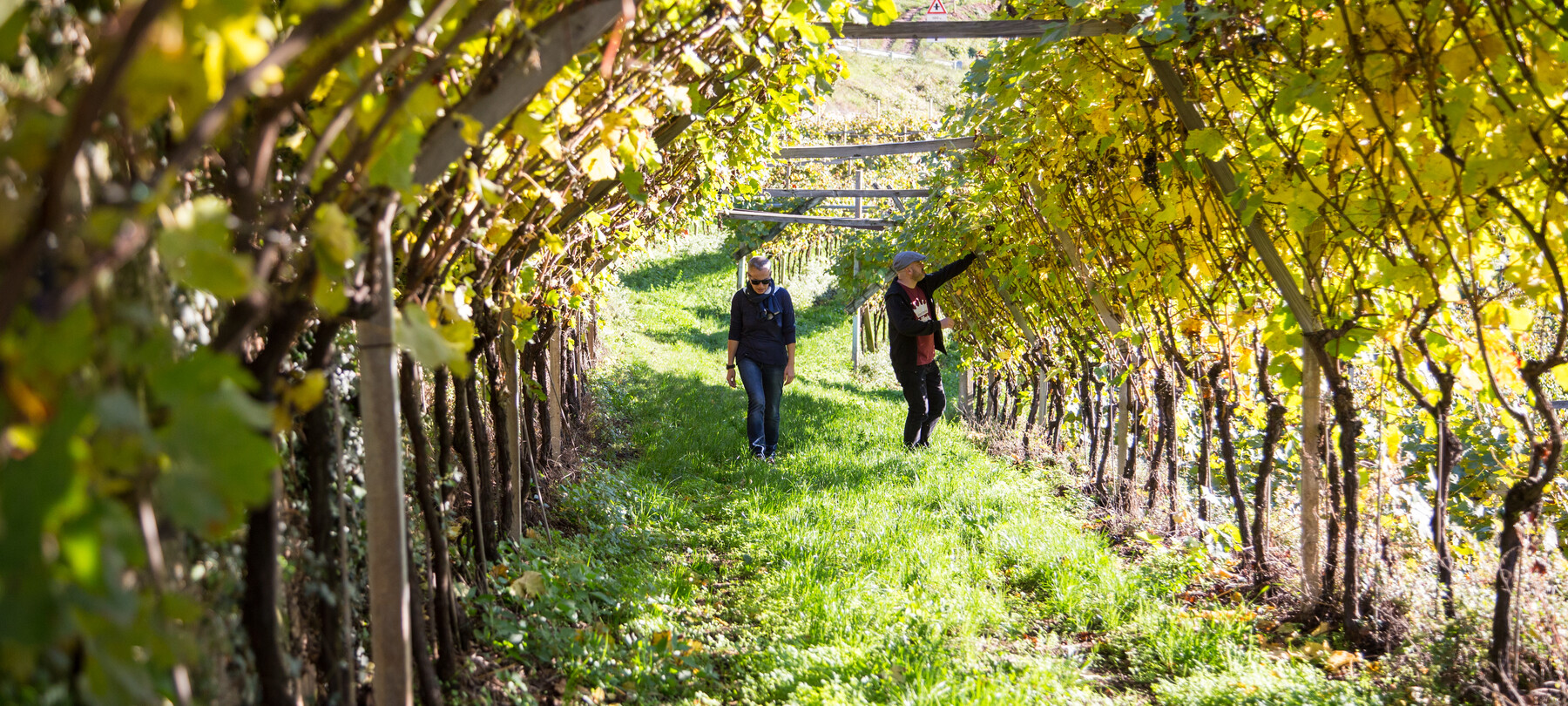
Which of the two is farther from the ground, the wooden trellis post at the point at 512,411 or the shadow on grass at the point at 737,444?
the wooden trellis post at the point at 512,411

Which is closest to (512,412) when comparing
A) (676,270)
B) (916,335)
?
(916,335)

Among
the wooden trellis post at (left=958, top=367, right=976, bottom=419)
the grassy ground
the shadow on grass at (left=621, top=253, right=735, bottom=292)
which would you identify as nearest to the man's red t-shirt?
the grassy ground

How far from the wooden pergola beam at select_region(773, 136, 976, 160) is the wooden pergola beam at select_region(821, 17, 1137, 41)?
2.70m

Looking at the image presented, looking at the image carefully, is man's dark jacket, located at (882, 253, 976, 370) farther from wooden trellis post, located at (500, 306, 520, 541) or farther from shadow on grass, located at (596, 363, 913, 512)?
wooden trellis post, located at (500, 306, 520, 541)

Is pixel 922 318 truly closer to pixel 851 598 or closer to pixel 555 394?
pixel 555 394

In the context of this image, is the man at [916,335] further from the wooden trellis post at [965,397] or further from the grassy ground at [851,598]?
the wooden trellis post at [965,397]

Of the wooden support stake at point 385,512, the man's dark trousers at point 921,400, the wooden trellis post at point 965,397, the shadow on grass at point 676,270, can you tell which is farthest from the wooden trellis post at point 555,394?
the shadow on grass at point 676,270

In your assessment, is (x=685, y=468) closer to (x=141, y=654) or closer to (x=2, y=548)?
(x=141, y=654)

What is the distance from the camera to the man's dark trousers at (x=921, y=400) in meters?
6.32

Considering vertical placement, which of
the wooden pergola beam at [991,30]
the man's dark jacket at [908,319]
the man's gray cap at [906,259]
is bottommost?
the man's dark jacket at [908,319]

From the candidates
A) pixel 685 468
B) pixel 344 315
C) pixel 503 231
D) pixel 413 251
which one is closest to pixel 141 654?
pixel 344 315

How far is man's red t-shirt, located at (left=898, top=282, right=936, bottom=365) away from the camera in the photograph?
629 cm

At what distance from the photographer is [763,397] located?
614cm

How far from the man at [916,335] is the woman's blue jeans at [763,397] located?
845 millimetres
